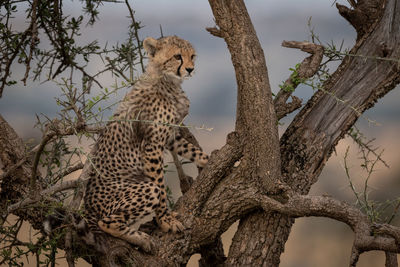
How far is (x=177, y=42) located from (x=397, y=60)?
159 cm

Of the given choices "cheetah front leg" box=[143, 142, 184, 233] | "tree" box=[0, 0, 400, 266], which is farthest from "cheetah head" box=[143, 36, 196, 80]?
"cheetah front leg" box=[143, 142, 184, 233]

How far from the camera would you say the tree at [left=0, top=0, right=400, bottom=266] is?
3.82m

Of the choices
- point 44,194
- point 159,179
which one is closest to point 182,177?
point 159,179

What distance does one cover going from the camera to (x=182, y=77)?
432 cm

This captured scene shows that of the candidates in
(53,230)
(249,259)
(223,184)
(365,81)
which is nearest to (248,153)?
(223,184)

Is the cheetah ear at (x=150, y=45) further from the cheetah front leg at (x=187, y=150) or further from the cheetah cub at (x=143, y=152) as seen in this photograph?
the cheetah front leg at (x=187, y=150)

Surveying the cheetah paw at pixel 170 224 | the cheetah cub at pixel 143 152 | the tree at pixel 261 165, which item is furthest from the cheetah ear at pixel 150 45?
the cheetah paw at pixel 170 224

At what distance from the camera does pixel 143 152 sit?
167 inches

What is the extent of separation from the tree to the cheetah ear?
2.02 feet

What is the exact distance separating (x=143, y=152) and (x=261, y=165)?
0.88 m

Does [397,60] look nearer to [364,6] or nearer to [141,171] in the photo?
[364,6]

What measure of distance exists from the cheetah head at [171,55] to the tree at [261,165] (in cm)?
40

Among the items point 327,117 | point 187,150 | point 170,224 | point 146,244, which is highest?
point 327,117

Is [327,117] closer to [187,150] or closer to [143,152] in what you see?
[187,150]
